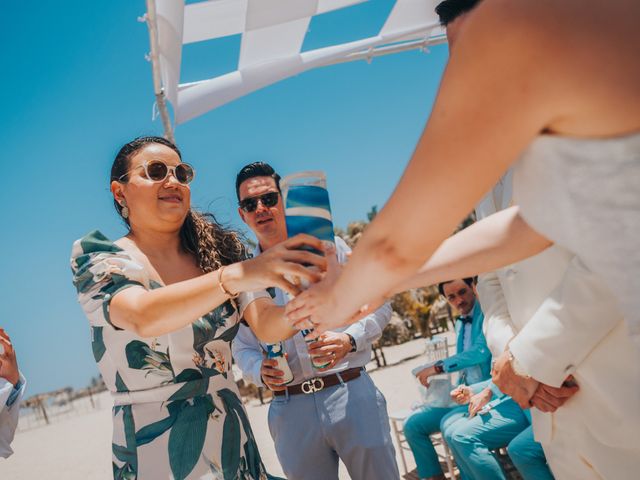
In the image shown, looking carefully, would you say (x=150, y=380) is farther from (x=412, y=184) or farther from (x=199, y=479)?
(x=412, y=184)

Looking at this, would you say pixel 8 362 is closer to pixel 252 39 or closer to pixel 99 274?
pixel 99 274

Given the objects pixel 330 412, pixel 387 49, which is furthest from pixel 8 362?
pixel 387 49

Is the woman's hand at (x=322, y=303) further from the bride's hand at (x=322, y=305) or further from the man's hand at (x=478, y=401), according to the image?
the man's hand at (x=478, y=401)

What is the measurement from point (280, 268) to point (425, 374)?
3.65m

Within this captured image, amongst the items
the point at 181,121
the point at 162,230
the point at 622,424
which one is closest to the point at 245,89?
the point at 181,121

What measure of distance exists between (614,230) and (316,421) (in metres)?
2.45

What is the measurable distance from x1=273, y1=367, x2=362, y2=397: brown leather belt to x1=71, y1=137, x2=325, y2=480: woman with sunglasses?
972 mm

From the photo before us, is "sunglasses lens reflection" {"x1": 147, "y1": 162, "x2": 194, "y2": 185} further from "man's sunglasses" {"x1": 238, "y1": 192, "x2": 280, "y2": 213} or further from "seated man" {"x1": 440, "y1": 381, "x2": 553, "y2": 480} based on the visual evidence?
"seated man" {"x1": 440, "y1": 381, "x2": 553, "y2": 480}

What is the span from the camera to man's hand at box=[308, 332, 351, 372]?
292 cm

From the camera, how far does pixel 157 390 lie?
200cm

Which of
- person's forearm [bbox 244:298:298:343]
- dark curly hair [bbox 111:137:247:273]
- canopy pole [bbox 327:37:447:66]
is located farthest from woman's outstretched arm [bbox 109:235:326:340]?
canopy pole [bbox 327:37:447:66]

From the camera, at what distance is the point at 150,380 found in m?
2.00

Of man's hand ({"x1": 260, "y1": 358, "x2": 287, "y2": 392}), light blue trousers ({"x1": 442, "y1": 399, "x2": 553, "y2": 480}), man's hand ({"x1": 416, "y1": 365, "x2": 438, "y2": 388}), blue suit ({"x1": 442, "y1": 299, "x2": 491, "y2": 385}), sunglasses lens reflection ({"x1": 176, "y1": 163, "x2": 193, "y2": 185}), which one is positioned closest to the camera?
sunglasses lens reflection ({"x1": 176, "y1": 163, "x2": 193, "y2": 185})

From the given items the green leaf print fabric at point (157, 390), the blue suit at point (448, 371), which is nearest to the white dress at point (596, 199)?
the green leaf print fabric at point (157, 390)
